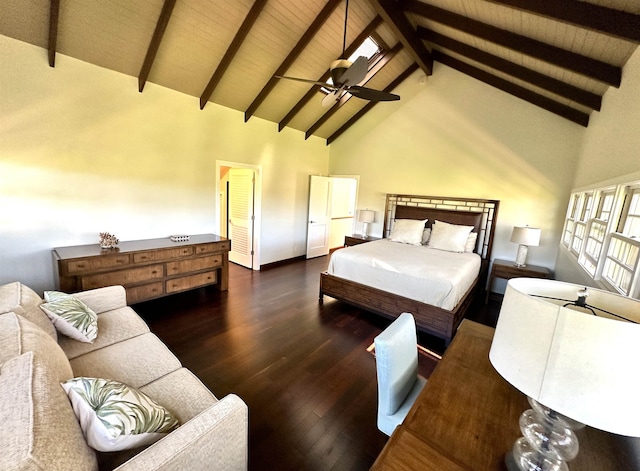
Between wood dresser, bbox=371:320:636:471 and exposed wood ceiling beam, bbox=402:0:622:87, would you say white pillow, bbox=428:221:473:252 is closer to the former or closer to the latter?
exposed wood ceiling beam, bbox=402:0:622:87

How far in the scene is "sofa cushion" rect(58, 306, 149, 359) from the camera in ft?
6.00

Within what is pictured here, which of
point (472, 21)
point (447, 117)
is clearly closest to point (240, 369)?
point (472, 21)

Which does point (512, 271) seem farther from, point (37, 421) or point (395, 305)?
point (37, 421)

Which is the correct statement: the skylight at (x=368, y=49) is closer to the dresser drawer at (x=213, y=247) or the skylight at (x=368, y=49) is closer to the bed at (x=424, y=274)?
the bed at (x=424, y=274)

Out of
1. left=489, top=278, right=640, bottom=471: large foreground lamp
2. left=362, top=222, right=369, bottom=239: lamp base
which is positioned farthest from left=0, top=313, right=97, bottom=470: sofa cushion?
left=362, top=222, right=369, bottom=239: lamp base

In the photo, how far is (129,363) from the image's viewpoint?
1.74m

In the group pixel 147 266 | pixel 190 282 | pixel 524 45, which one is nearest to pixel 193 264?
pixel 190 282

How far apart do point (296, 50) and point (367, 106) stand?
2267 mm

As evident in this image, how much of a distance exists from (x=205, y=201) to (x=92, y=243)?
5.18ft

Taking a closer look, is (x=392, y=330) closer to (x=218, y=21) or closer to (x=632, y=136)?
(x=632, y=136)

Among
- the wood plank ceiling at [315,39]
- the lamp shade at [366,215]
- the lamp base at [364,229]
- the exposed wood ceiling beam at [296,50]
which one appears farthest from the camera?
the lamp base at [364,229]

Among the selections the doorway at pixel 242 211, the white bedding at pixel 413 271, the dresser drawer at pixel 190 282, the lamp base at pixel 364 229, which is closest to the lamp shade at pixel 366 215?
the lamp base at pixel 364 229

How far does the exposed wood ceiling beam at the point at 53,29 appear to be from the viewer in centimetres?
248

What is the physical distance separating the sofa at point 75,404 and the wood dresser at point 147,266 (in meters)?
1.09
